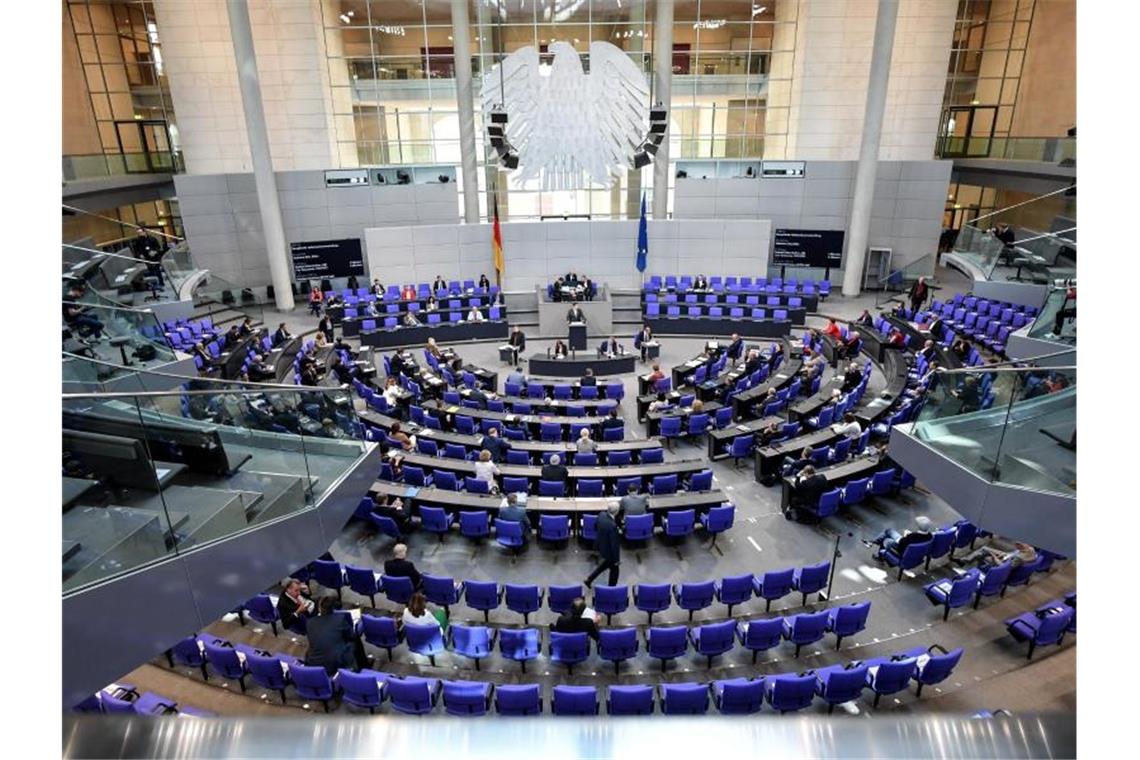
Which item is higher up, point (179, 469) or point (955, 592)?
point (179, 469)

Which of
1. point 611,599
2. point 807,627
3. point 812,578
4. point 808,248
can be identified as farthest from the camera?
point 808,248

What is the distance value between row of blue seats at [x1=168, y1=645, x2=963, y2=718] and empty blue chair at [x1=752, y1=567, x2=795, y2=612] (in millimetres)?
1444

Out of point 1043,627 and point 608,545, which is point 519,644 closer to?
point 608,545

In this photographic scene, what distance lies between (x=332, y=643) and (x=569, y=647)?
2664 millimetres

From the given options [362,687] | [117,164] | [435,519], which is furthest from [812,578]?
[117,164]

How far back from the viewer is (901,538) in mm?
9219

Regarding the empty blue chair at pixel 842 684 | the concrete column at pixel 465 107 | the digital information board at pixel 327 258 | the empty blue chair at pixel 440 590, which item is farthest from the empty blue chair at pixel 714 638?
the digital information board at pixel 327 258

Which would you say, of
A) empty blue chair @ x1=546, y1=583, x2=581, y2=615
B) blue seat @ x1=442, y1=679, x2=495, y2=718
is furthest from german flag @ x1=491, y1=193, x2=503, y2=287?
blue seat @ x1=442, y1=679, x2=495, y2=718

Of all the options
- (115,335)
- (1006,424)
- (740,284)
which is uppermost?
(115,335)

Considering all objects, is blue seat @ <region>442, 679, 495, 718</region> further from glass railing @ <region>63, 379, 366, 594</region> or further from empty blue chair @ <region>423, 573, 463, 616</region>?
glass railing @ <region>63, 379, 366, 594</region>

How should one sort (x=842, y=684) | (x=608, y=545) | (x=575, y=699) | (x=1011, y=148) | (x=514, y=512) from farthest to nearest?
(x=1011, y=148), (x=514, y=512), (x=608, y=545), (x=842, y=684), (x=575, y=699)

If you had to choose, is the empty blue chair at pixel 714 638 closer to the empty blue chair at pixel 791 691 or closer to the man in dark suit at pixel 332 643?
the empty blue chair at pixel 791 691
